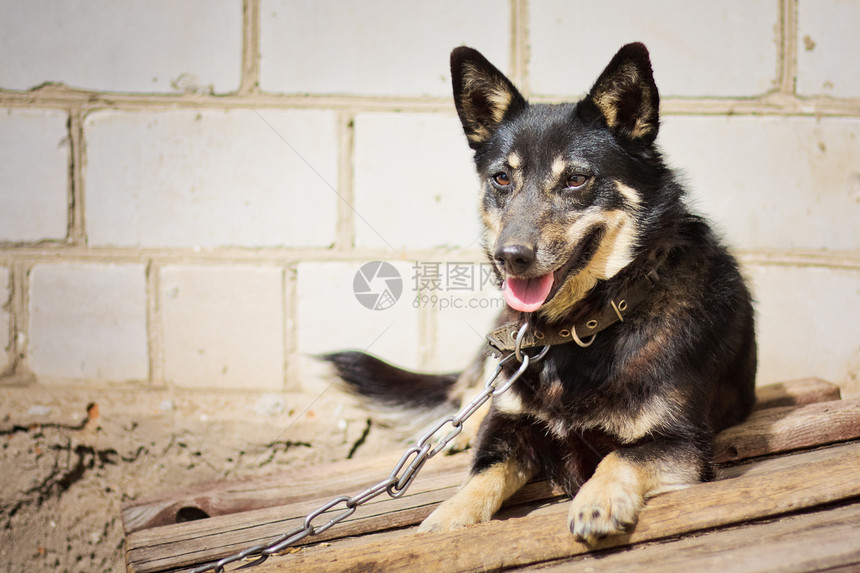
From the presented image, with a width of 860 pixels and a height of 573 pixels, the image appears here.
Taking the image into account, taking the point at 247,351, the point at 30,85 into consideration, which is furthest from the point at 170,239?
the point at 30,85

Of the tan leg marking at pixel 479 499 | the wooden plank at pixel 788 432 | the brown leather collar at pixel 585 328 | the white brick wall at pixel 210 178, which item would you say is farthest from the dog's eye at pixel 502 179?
the white brick wall at pixel 210 178

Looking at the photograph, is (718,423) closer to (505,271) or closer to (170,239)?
(505,271)

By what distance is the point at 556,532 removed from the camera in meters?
1.58

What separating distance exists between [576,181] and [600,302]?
40 centimetres

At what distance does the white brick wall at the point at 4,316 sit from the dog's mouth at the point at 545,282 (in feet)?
8.87

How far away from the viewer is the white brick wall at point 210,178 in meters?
3.13

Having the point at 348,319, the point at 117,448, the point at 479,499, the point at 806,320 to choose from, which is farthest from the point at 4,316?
the point at 806,320

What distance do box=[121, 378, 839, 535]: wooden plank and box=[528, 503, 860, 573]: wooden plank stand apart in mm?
1094

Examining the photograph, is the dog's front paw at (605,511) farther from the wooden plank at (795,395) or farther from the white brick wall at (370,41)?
the white brick wall at (370,41)

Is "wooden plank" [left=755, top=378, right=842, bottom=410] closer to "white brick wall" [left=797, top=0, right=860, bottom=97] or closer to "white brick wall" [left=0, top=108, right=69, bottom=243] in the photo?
"white brick wall" [left=797, top=0, right=860, bottom=97]

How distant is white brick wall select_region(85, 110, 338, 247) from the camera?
313cm

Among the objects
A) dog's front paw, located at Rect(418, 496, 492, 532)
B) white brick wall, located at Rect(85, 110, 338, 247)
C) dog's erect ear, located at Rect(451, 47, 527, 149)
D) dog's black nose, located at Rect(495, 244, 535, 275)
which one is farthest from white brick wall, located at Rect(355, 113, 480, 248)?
dog's front paw, located at Rect(418, 496, 492, 532)

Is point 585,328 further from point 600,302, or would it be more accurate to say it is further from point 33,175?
point 33,175

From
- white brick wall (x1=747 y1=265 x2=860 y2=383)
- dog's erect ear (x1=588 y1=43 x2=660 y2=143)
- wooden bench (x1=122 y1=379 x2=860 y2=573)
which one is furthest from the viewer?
white brick wall (x1=747 y1=265 x2=860 y2=383)
